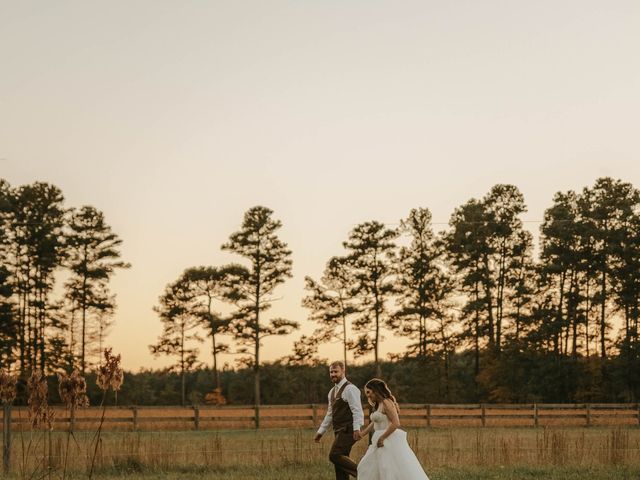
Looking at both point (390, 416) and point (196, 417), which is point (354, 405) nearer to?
point (390, 416)

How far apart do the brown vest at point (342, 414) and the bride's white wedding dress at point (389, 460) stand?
3.22 ft

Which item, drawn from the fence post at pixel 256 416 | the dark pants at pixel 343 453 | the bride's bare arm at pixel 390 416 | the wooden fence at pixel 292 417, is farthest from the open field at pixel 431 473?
the fence post at pixel 256 416

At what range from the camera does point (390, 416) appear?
10930 millimetres

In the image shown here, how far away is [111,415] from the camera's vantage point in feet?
106

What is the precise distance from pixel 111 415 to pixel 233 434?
5021 millimetres

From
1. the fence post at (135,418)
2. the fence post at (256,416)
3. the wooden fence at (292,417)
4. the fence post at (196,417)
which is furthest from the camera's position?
the fence post at (256,416)

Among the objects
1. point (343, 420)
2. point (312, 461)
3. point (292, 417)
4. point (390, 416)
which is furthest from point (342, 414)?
point (292, 417)

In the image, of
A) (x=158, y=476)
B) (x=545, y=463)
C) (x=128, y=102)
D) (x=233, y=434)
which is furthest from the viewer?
(x=233, y=434)

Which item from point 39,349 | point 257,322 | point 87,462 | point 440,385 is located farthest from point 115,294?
point 87,462

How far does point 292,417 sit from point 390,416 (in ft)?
76.6

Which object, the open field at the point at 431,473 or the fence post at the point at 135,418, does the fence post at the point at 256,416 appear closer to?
the fence post at the point at 135,418

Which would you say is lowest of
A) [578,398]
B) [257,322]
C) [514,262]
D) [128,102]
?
[578,398]

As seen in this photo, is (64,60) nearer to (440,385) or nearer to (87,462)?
(87,462)

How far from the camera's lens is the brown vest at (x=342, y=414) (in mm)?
12078
